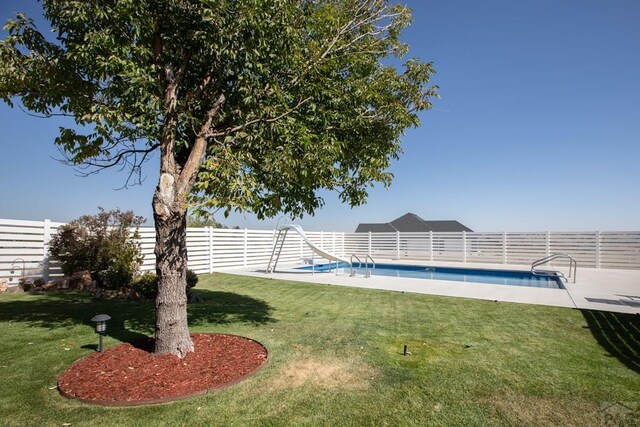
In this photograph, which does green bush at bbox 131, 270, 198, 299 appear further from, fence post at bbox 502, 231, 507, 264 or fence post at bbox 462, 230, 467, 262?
fence post at bbox 502, 231, 507, 264

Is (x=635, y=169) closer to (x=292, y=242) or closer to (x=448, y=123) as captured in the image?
(x=448, y=123)

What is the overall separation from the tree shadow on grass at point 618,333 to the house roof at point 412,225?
80.2 feet

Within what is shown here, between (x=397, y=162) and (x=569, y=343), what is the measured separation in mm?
3892

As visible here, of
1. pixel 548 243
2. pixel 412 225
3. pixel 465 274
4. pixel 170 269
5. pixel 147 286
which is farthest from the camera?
pixel 412 225

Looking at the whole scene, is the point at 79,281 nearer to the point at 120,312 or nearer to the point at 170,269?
the point at 120,312

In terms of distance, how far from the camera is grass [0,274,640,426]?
308 centimetres

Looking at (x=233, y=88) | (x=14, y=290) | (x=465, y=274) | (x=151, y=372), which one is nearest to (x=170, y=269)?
(x=151, y=372)

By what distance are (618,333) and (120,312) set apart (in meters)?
9.35

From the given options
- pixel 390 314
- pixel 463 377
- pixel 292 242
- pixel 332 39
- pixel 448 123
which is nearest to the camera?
pixel 463 377

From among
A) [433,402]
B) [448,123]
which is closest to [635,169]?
[448,123]

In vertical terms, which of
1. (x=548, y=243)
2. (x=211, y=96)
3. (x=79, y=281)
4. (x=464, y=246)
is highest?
(x=211, y=96)

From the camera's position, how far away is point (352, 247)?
24.4 m

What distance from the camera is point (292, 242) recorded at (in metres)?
19.4

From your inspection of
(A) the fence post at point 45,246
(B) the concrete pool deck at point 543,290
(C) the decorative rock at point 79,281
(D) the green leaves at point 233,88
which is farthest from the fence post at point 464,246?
(A) the fence post at point 45,246
